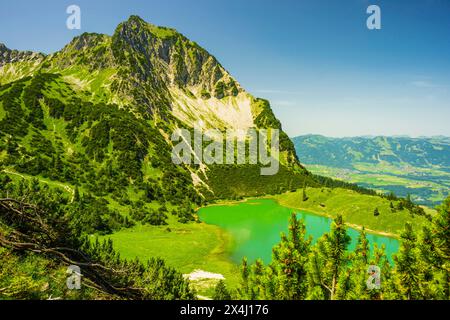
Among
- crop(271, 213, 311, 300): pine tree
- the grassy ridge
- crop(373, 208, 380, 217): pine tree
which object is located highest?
crop(271, 213, 311, 300): pine tree

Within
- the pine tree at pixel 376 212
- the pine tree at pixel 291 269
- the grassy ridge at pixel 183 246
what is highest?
the pine tree at pixel 291 269

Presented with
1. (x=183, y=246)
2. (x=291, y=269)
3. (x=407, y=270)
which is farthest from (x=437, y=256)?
(x=183, y=246)

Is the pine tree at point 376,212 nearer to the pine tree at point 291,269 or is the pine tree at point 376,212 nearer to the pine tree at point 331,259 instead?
the pine tree at point 331,259

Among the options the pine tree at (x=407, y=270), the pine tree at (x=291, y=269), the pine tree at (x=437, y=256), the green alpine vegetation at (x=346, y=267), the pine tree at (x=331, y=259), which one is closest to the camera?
the pine tree at (x=437, y=256)

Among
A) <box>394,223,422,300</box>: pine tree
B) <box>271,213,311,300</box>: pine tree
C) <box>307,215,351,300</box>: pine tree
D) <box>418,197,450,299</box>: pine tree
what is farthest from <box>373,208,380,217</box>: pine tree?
<box>271,213,311,300</box>: pine tree

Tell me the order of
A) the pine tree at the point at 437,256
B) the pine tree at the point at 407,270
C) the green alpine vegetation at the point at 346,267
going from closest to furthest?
the pine tree at the point at 437,256, the green alpine vegetation at the point at 346,267, the pine tree at the point at 407,270

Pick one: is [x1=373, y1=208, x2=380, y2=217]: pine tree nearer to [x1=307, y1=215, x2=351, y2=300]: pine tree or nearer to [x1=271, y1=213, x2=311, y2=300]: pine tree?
[x1=307, y1=215, x2=351, y2=300]: pine tree

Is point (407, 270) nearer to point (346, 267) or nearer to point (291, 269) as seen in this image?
point (346, 267)

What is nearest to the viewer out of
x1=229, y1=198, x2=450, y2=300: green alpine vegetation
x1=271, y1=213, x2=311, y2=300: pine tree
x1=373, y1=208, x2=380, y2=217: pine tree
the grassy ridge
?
x1=229, y1=198, x2=450, y2=300: green alpine vegetation

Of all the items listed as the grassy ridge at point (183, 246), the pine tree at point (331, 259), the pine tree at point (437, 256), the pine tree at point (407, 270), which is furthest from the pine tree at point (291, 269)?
the grassy ridge at point (183, 246)
